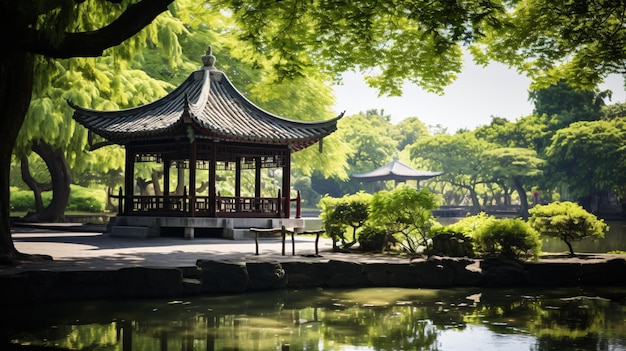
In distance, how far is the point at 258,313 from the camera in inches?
394

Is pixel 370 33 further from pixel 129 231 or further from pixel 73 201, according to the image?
pixel 73 201

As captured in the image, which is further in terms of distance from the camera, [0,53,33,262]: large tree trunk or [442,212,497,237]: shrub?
[442,212,497,237]: shrub

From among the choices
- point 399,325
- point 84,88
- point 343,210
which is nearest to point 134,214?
point 84,88

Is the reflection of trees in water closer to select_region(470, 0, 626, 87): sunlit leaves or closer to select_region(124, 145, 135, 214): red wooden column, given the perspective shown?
select_region(470, 0, 626, 87): sunlit leaves

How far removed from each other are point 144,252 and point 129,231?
18.3ft

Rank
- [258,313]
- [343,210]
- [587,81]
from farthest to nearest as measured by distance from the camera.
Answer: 1. [587,81]
2. [343,210]
3. [258,313]

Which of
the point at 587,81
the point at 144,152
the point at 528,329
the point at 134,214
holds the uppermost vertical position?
the point at 587,81

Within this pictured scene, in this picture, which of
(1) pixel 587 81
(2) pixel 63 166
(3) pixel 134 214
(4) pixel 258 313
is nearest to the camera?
(4) pixel 258 313

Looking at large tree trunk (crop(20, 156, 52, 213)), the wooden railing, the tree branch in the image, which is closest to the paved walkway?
the wooden railing

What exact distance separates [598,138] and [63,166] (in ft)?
120

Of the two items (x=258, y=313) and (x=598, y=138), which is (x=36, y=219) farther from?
(x=598, y=138)

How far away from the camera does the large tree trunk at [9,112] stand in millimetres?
12273

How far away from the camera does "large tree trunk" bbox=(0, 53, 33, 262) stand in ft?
40.3

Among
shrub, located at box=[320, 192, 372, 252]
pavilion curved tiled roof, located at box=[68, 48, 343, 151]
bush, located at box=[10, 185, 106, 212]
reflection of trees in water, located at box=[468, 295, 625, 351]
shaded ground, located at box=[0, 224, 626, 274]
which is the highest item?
pavilion curved tiled roof, located at box=[68, 48, 343, 151]
